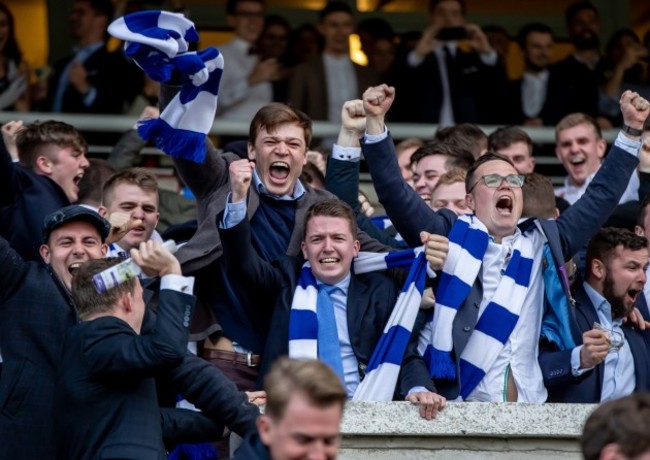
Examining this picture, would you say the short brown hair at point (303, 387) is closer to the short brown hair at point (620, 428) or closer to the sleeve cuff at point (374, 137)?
the short brown hair at point (620, 428)

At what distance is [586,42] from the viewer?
13.8 metres

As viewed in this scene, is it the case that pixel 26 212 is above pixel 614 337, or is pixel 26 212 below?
above

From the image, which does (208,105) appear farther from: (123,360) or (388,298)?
(123,360)

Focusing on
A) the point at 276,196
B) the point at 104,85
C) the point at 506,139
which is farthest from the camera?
the point at 104,85

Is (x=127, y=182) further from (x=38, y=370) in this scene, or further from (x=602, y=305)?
(x=602, y=305)

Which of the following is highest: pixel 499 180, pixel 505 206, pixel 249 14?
pixel 249 14

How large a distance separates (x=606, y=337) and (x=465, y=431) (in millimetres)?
935

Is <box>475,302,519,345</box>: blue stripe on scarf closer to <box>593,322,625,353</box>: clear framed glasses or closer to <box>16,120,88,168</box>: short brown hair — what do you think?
<box>593,322,625,353</box>: clear framed glasses

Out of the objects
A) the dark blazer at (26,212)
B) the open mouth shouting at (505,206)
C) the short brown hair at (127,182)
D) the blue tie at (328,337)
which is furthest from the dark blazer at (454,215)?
the dark blazer at (26,212)

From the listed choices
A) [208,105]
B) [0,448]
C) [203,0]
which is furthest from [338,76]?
[0,448]

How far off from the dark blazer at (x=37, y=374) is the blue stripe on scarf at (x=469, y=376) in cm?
132

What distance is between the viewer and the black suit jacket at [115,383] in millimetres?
7363

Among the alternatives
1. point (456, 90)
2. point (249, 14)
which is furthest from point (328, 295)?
point (456, 90)

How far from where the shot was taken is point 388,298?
8.88m
